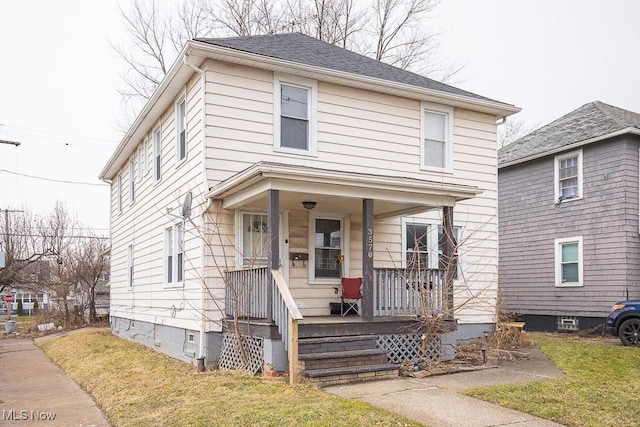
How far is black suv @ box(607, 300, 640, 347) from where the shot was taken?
12398 mm

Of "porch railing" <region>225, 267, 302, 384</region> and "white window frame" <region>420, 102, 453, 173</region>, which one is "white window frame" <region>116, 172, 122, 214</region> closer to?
"porch railing" <region>225, 267, 302, 384</region>

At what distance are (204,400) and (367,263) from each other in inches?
140

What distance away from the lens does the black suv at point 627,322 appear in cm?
1240

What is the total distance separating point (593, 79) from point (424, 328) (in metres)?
28.0

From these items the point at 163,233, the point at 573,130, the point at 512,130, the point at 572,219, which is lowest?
the point at 163,233

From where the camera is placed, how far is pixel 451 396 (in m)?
7.23

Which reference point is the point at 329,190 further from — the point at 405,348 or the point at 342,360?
the point at 405,348

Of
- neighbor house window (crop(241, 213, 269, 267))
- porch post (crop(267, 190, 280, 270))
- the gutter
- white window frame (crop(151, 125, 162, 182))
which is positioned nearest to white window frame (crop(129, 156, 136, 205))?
white window frame (crop(151, 125, 162, 182))

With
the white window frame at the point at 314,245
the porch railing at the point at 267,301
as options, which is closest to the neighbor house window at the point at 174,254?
the porch railing at the point at 267,301

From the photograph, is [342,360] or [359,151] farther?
[359,151]

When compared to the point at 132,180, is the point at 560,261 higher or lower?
lower

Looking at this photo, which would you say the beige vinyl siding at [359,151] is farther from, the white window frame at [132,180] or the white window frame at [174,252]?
the white window frame at [132,180]

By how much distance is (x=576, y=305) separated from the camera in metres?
16.0
